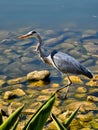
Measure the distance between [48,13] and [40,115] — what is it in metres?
15.7

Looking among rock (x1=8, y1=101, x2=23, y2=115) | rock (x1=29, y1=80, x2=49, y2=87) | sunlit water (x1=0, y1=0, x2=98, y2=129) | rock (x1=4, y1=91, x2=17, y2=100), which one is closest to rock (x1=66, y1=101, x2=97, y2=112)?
sunlit water (x1=0, y1=0, x2=98, y2=129)

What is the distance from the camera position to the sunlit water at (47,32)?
10219 mm

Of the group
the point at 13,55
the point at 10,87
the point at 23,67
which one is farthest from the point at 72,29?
the point at 10,87

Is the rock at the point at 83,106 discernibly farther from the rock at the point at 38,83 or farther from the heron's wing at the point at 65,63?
the rock at the point at 38,83

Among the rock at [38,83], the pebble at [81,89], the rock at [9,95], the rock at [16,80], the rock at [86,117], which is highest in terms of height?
the rock at [86,117]

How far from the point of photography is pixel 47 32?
1447 centimetres

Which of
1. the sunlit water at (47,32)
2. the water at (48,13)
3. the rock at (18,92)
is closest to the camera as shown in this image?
the rock at (18,92)

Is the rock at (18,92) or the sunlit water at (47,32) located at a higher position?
the rock at (18,92)

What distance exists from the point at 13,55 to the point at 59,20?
5.82 metres

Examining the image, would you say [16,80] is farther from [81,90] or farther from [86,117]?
[86,117]

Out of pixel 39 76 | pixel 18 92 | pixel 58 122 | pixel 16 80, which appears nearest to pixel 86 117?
pixel 18 92

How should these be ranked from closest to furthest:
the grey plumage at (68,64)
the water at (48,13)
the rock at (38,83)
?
the grey plumage at (68,64), the rock at (38,83), the water at (48,13)

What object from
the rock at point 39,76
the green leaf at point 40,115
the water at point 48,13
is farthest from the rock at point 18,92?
the water at point 48,13

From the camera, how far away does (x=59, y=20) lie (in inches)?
653
